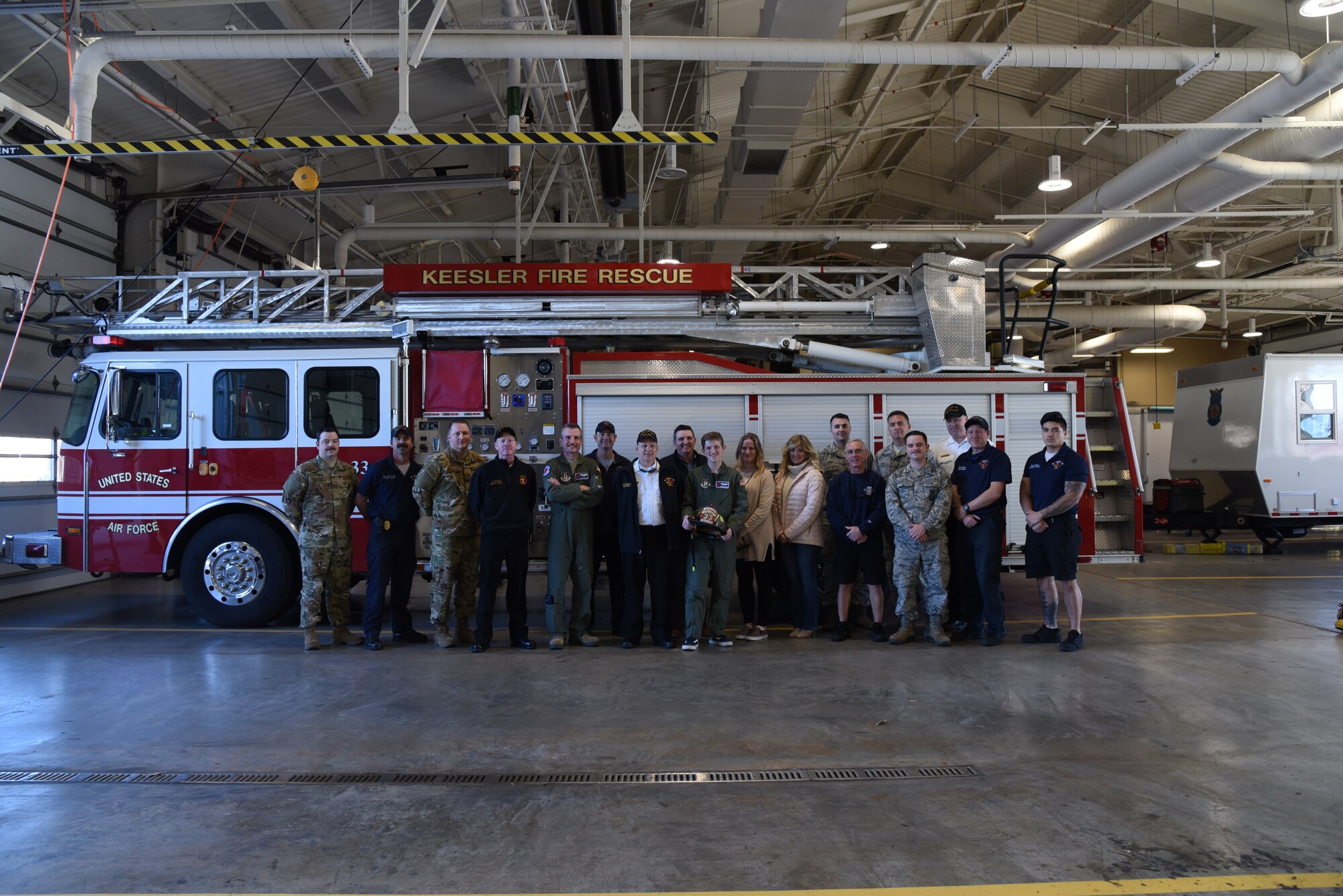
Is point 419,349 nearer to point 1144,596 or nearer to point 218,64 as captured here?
Result: point 218,64

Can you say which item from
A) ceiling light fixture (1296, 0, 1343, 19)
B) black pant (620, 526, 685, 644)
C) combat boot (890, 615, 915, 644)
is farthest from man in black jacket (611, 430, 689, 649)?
ceiling light fixture (1296, 0, 1343, 19)

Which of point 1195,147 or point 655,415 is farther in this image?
point 1195,147

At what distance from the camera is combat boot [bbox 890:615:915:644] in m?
7.18

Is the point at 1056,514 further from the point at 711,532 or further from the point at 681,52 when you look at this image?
the point at 681,52

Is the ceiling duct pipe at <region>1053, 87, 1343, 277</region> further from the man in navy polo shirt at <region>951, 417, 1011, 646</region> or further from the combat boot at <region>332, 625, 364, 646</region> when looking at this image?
the combat boot at <region>332, 625, 364, 646</region>

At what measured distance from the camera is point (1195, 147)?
11.4m

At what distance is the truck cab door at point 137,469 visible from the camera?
26.2ft

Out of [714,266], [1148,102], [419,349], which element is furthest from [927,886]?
[1148,102]

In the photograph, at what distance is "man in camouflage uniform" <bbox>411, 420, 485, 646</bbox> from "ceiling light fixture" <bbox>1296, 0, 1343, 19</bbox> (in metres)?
8.07

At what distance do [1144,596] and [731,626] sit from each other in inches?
206

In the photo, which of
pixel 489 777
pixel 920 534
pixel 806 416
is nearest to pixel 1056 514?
pixel 920 534

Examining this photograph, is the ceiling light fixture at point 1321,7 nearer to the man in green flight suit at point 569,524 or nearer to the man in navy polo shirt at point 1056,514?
the man in navy polo shirt at point 1056,514

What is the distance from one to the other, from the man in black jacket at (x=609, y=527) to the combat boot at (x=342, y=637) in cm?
221

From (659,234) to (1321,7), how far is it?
1052cm
